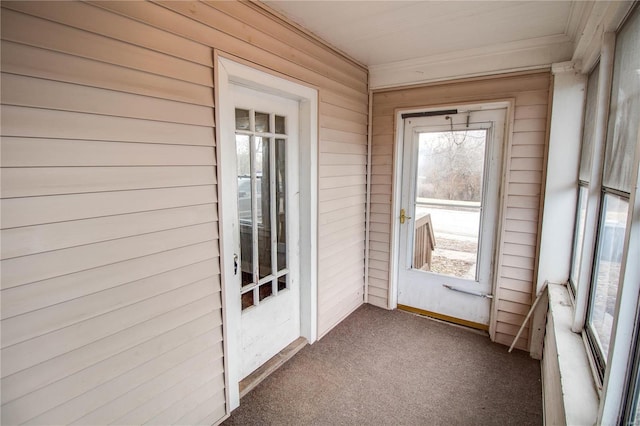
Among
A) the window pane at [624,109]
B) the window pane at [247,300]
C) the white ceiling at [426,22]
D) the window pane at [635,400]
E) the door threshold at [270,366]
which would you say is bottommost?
the door threshold at [270,366]

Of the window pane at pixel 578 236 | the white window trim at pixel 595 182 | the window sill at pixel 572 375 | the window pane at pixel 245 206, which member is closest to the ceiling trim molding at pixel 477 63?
the white window trim at pixel 595 182

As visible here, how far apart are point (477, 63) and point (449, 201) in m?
1.19

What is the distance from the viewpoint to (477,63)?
8.70 ft

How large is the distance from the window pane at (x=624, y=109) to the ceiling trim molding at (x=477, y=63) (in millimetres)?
964

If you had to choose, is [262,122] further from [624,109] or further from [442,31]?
[624,109]

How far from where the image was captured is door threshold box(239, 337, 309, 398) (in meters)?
2.18

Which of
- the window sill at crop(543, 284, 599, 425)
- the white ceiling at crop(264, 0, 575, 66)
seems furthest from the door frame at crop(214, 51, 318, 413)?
the window sill at crop(543, 284, 599, 425)

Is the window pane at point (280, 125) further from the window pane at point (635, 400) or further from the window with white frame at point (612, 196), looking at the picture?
the window pane at point (635, 400)

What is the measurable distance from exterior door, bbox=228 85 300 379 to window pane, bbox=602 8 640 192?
1.85m

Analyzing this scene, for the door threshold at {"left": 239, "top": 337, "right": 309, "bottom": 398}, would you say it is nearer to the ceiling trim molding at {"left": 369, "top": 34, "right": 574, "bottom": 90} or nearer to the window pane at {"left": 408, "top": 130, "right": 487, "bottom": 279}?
the window pane at {"left": 408, "top": 130, "right": 487, "bottom": 279}

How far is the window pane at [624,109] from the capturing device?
4.10ft

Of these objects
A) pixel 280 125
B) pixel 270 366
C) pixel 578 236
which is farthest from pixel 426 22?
pixel 270 366

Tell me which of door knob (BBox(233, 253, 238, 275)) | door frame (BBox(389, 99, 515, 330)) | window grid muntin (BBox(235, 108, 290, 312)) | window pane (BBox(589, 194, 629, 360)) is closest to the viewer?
window pane (BBox(589, 194, 629, 360))

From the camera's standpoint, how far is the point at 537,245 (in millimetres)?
2559
